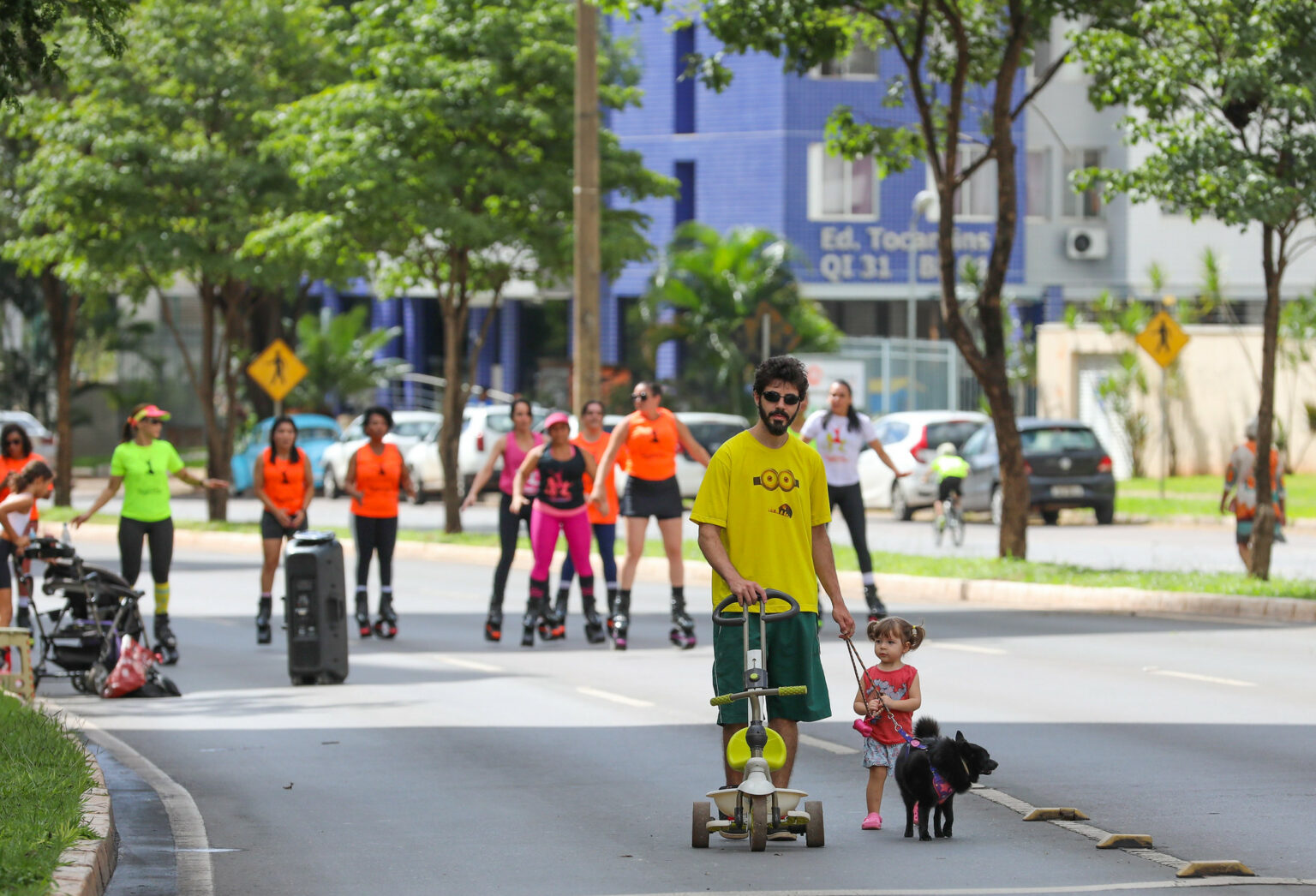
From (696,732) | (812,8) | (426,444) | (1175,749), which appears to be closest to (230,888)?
(696,732)

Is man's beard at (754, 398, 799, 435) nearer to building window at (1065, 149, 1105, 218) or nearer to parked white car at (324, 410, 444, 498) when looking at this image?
parked white car at (324, 410, 444, 498)

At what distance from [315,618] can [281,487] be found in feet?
7.62

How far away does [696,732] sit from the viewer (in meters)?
10.6

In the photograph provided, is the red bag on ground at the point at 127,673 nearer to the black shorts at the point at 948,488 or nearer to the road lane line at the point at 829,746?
the road lane line at the point at 829,746

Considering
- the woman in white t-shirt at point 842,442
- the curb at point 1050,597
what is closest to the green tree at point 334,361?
the curb at point 1050,597

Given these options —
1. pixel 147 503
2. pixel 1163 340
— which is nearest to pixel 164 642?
pixel 147 503

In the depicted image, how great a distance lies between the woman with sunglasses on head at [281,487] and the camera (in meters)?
14.9

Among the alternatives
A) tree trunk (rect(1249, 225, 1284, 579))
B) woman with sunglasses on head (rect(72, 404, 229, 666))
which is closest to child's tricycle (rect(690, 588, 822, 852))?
woman with sunglasses on head (rect(72, 404, 229, 666))

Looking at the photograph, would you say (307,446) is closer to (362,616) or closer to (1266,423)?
(362,616)

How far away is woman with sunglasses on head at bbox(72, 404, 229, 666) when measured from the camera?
1425 centimetres

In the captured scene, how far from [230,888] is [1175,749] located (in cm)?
480

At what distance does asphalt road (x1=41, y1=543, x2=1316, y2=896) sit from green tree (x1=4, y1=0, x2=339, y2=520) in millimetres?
12322

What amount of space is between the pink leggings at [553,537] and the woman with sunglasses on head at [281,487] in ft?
5.71

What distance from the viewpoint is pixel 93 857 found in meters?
6.86
